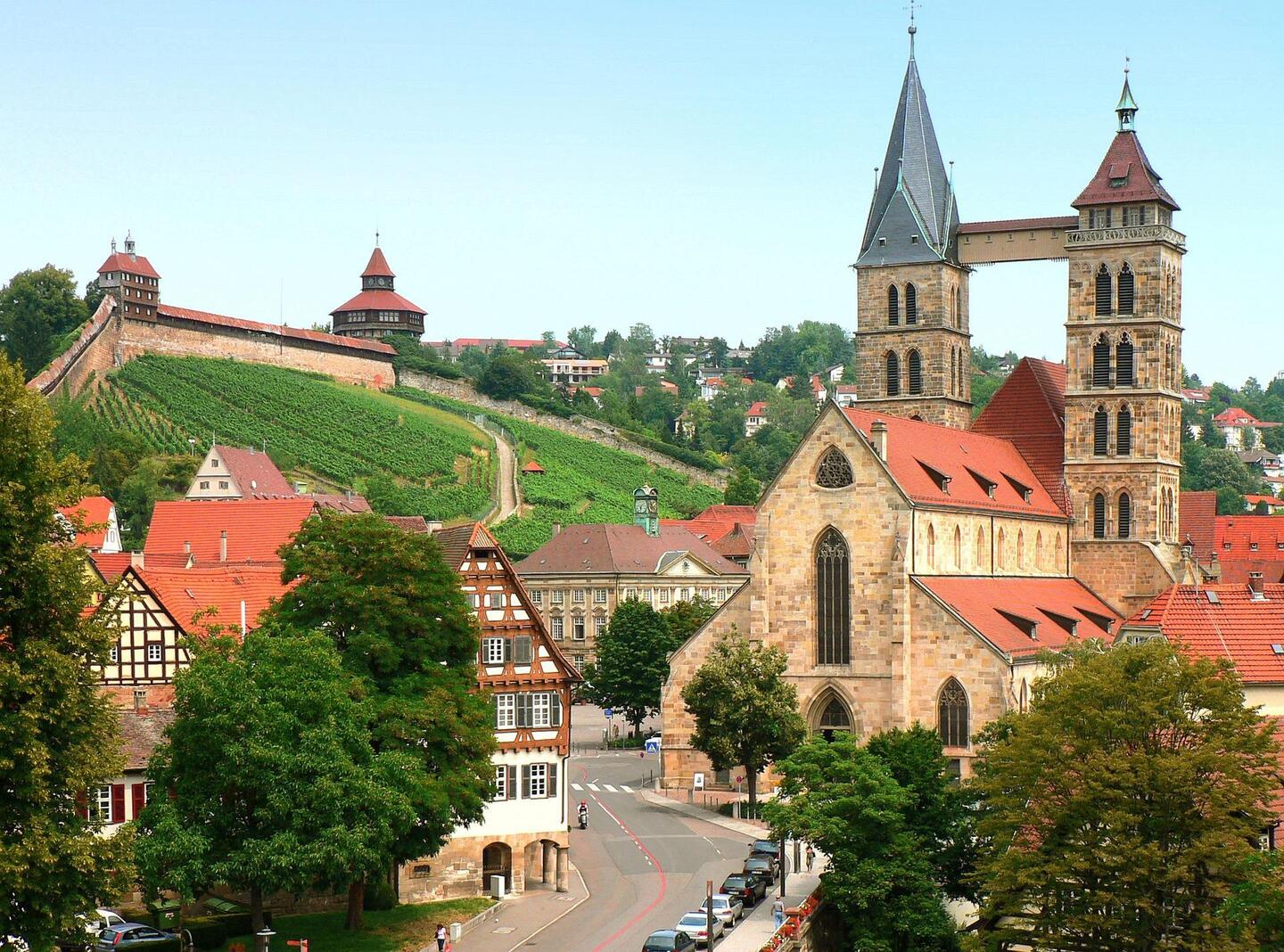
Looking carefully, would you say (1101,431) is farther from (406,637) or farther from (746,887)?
(406,637)

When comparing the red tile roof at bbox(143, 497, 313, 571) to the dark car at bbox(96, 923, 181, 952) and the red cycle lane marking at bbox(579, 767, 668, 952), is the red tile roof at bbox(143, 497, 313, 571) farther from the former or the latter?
the dark car at bbox(96, 923, 181, 952)

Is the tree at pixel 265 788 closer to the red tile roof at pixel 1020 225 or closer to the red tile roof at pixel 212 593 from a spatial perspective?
the red tile roof at pixel 212 593

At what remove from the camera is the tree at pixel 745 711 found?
66250mm

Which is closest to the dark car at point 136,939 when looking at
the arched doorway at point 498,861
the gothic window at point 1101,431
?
the arched doorway at point 498,861

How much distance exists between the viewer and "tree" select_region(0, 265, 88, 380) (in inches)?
6339

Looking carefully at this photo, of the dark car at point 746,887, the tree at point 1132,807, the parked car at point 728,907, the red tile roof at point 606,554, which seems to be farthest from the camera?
the red tile roof at point 606,554

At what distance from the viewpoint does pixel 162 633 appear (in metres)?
56.1

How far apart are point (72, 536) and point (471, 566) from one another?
786 inches

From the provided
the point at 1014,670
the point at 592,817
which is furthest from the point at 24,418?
the point at 1014,670

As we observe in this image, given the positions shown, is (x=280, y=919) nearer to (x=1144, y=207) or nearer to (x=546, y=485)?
(x=1144, y=207)

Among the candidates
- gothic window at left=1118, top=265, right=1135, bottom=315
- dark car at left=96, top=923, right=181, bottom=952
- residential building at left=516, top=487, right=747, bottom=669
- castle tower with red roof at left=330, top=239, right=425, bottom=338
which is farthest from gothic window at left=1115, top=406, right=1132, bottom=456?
castle tower with red roof at left=330, top=239, right=425, bottom=338

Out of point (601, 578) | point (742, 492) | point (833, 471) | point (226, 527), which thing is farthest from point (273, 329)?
point (833, 471)

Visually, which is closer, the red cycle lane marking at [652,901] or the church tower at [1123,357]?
the red cycle lane marking at [652,901]

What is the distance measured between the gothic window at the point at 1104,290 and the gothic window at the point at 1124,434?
4083 mm
